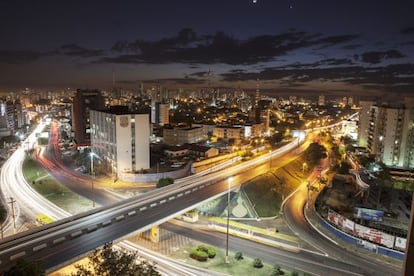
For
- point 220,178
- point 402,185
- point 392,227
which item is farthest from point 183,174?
point 402,185

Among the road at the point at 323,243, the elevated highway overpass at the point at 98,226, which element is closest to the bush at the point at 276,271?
the road at the point at 323,243

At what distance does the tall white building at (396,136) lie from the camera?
4278cm

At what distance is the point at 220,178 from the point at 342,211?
12166 mm

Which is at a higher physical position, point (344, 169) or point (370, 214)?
point (370, 214)

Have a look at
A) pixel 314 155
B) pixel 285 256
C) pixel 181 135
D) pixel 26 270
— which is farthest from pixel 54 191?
pixel 314 155

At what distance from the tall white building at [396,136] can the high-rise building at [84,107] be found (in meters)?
47.5

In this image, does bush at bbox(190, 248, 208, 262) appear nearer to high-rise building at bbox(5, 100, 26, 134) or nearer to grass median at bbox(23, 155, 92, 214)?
grass median at bbox(23, 155, 92, 214)

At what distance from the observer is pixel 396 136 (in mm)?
43812

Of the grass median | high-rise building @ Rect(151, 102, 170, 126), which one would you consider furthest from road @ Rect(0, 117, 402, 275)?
high-rise building @ Rect(151, 102, 170, 126)

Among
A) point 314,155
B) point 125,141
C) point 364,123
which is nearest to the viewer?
point 125,141

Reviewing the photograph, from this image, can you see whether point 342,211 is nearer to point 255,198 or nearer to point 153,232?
point 255,198

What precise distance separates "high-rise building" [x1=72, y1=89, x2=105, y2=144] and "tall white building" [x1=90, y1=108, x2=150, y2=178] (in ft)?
59.6

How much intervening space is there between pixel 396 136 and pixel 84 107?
51758mm

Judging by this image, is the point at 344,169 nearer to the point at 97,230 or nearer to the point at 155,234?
the point at 155,234
